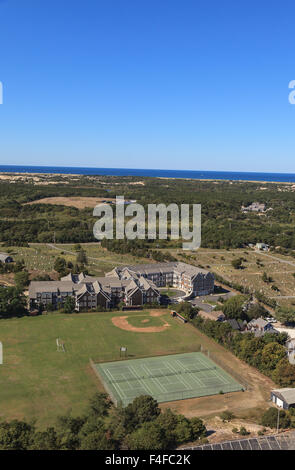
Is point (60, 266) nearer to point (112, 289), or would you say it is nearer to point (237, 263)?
point (112, 289)

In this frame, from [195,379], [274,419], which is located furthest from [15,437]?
[274,419]

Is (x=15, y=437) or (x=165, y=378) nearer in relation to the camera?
(x=15, y=437)

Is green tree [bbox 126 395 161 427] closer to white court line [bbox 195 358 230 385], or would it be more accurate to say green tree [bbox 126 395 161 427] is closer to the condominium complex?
white court line [bbox 195 358 230 385]

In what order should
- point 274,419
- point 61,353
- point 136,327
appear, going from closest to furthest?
1. point 274,419
2. point 61,353
3. point 136,327

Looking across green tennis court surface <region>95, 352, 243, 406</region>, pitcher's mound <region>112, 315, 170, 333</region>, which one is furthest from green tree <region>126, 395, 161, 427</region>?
pitcher's mound <region>112, 315, 170, 333</region>

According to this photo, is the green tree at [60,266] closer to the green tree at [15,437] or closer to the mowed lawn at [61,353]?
the mowed lawn at [61,353]

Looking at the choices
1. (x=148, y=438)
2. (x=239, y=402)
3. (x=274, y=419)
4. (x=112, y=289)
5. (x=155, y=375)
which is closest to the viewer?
(x=148, y=438)
